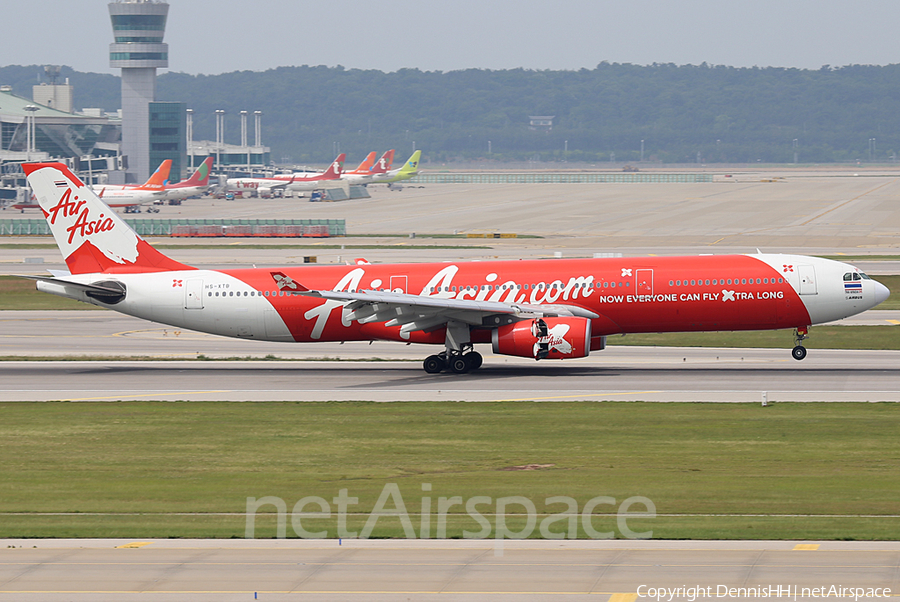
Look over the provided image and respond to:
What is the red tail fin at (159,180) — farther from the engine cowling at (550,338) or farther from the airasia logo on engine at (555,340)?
the airasia logo on engine at (555,340)

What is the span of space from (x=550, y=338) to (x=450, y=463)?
48.4 feet

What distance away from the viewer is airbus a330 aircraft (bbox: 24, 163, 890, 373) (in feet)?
147

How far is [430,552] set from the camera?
67.3ft

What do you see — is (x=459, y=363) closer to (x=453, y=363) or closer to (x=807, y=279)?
(x=453, y=363)

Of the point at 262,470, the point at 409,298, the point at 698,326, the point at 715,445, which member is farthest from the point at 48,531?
the point at 698,326

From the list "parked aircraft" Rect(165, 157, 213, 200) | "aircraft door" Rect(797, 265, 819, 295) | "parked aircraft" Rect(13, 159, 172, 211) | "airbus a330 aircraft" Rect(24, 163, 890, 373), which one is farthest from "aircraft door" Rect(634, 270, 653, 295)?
"parked aircraft" Rect(165, 157, 213, 200)

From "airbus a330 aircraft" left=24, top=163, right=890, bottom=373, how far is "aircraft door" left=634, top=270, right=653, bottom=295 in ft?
0.15

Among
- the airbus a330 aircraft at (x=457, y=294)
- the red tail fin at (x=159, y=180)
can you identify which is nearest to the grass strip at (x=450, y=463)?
the airbus a330 aircraft at (x=457, y=294)

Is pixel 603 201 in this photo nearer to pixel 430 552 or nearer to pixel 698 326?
pixel 698 326

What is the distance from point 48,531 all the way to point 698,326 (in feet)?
96.6

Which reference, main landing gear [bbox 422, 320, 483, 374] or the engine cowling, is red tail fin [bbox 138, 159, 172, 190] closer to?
main landing gear [bbox 422, 320, 483, 374]

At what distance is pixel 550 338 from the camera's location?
43.3m

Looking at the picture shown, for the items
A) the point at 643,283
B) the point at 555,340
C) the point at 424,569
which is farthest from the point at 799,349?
the point at 424,569

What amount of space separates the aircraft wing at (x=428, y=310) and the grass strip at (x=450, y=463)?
5.80 meters
